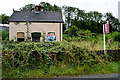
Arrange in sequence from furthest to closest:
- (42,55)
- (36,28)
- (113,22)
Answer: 1. (113,22)
2. (36,28)
3. (42,55)

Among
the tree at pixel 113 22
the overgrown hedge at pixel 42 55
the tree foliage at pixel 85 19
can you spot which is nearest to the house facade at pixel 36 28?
the overgrown hedge at pixel 42 55

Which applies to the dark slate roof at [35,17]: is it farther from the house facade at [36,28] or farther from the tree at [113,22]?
the tree at [113,22]

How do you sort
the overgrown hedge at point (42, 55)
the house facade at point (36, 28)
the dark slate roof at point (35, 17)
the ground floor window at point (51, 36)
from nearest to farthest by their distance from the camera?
1. the overgrown hedge at point (42, 55)
2. the ground floor window at point (51, 36)
3. the house facade at point (36, 28)
4. the dark slate roof at point (35, 17)

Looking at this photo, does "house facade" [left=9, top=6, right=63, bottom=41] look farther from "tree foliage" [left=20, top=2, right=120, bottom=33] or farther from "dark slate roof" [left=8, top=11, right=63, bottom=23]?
"tree foliage" [left=20, top=2, right=120, bottom=33]

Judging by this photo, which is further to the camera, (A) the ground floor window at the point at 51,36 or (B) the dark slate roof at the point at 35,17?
(B) the dark slate roof at the point at 35,17

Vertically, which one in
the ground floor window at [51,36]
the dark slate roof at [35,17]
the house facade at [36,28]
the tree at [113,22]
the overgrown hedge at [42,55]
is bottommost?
the overgrown hedge at [42,55]

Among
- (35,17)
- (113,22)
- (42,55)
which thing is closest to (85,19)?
(113,22)

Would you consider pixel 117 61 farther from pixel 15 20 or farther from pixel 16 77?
pixel 15 20

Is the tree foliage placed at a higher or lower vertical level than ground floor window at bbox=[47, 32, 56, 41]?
higher

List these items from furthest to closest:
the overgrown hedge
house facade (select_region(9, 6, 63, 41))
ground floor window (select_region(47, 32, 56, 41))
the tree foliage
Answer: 1. the tree foliage
2. house facade (select_region(9, 6, 63, 41))
3. ground floor window (select_region(47, 32, 56, 41))
4. the overgrown hedge

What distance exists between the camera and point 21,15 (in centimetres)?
1400

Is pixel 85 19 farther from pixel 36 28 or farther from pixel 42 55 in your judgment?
pixel 42 55

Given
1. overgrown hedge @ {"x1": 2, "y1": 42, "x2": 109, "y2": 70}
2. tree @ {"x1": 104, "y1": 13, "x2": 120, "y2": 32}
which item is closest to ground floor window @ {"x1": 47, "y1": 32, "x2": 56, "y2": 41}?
overgrown hedge @ {"x1": 2, "y1": 42, "x2": 109, "y2": 70}

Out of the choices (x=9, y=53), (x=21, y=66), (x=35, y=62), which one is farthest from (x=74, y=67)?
(x=9, y=53)
